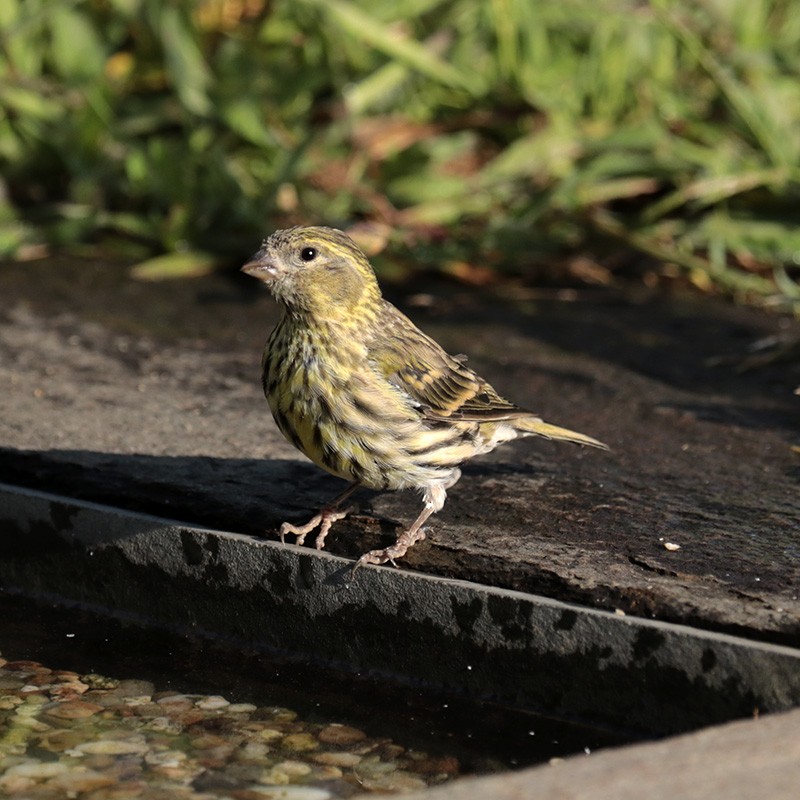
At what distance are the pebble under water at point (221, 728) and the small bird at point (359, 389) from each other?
35 cm

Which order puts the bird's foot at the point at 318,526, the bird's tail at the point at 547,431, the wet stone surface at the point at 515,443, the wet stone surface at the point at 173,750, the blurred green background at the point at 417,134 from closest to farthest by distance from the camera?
1. the wet stone surface at the point at 173,750
2. the wet stone surface at the point at 515,443
3. the bird's foot at the point at 318,526
4. the bird's tail at the point at 547,431
5. the blurred green background at the point at 417,134

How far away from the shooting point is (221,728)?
318 cm

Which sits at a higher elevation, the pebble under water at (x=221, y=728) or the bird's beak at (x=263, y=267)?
the bird's beak at (x=263, y=267)

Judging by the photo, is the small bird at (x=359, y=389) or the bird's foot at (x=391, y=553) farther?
the small bird at (x=359, y=389)

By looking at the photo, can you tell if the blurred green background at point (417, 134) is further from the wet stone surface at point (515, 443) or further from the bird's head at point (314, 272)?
the bird's head at point (314, 272)

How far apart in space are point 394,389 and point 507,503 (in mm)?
430

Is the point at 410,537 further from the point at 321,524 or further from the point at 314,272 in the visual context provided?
the point at 314,272

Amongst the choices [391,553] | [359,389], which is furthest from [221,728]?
[359,389]

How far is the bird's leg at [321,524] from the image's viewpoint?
358 cm

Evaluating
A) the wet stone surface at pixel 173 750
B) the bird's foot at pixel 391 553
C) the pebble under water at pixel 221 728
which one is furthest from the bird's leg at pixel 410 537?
the wet stone surface at pixel 173 750

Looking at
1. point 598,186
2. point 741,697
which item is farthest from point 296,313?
point 598,186

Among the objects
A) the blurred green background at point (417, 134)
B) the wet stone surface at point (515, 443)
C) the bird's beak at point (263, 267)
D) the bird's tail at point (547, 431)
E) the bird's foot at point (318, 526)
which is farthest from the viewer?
the blurred green background at point (417, 134)

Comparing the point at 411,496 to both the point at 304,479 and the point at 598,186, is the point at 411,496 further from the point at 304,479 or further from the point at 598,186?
the point at 598,186

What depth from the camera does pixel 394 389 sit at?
3777 mm
